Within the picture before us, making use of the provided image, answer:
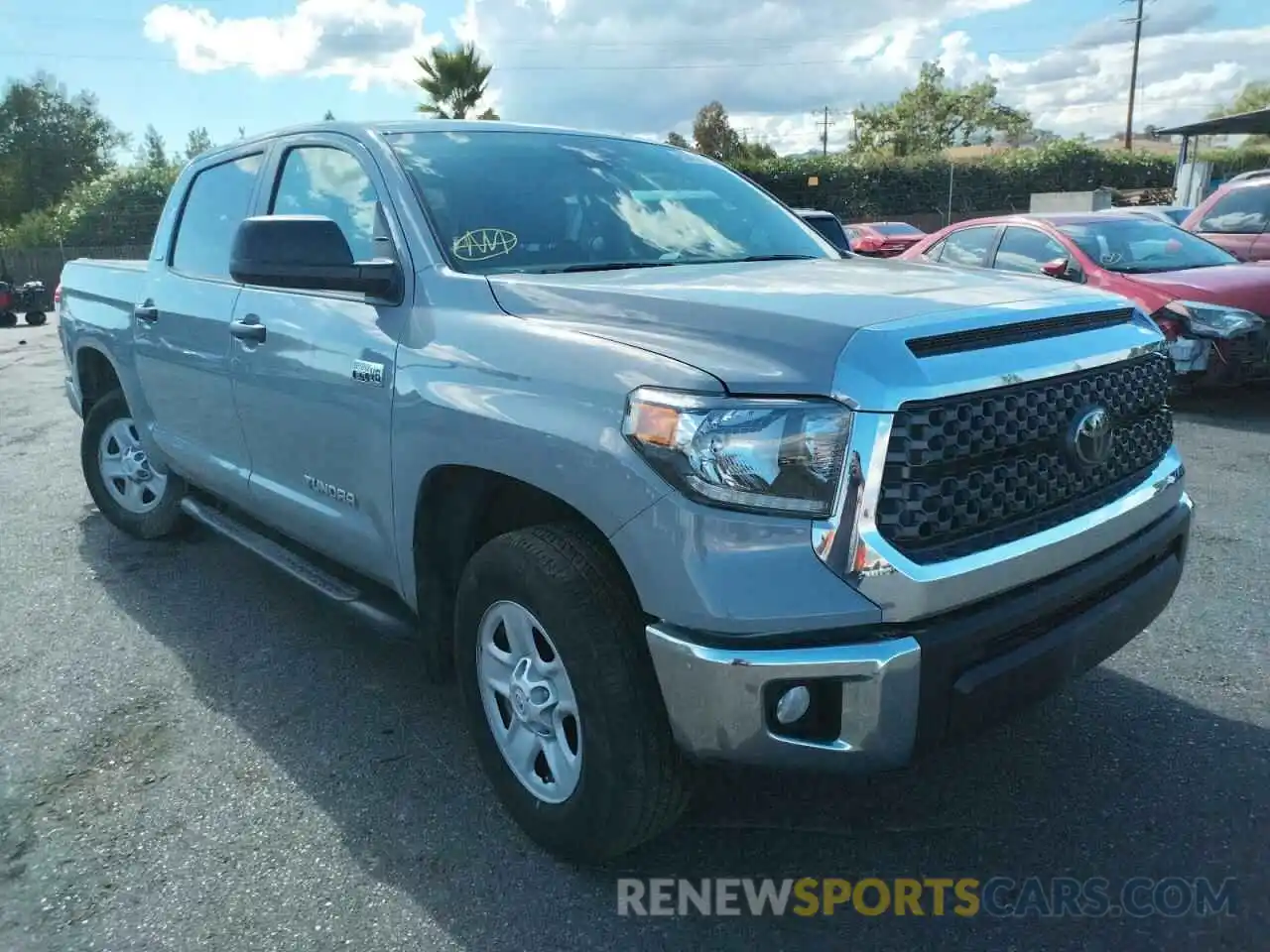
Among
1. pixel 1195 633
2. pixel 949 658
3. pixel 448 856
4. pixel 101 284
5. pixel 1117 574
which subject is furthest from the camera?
pixel 101 284

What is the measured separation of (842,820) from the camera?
2.73 m

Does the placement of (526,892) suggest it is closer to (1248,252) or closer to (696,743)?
(696,743)

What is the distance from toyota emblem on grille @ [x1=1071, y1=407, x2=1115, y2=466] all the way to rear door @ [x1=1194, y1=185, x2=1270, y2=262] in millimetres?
8043

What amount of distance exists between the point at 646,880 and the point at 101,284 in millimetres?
4317

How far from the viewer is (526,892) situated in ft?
8.09

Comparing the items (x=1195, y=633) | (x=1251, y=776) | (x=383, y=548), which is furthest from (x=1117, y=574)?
(x=383, y=548)

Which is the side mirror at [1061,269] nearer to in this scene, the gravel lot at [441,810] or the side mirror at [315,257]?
the gravel lot at [441,810]

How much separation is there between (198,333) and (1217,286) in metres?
6.77

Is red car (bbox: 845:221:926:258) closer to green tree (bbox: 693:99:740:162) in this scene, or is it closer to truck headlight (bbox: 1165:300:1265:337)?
truck headlight (bbox: 1165:300:1265:337)

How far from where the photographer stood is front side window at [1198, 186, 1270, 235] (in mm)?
9312

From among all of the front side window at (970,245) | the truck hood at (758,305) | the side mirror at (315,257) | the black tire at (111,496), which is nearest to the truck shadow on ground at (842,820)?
the truck hood at (758,305)

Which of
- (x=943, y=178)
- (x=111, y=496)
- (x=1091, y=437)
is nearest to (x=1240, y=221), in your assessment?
(x=1091, y=437)

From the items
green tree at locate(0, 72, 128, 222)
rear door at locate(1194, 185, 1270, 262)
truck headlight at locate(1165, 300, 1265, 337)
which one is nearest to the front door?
truck headlight at locate(1165, 300, 1265, 337)

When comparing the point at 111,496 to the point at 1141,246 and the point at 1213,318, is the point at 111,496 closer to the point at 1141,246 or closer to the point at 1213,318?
the point at 1213,318
